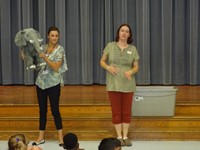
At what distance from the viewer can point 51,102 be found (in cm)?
416

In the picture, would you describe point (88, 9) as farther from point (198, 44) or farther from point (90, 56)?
point (198, 44)

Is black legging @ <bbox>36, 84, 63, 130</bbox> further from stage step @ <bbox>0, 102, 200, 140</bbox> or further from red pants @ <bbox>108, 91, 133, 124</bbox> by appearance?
red pants @ <bbox>108, 91, 133, 124</bbox>

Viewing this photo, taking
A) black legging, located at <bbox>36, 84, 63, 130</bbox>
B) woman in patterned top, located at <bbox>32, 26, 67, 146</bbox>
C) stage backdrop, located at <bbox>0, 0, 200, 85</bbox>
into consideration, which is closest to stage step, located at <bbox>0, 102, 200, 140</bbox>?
black legging, located at <bbox>36, 84, 63, 130</bbox>

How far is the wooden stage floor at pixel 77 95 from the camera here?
514 centimetres

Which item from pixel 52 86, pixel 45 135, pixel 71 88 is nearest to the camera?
pixel 52 86

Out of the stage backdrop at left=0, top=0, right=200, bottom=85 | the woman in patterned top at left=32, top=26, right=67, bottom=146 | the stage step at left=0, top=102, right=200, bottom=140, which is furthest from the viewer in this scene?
the stage backdrop at left=0, top=0, right=200, bottom=85

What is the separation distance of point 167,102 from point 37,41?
154 cm

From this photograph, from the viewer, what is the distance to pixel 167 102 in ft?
15.1

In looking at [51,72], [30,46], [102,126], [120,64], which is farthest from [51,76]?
[102,126]

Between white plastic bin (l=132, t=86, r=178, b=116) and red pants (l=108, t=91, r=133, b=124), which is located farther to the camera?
white plastic bin (l=132, t=86, r=178, b=116)

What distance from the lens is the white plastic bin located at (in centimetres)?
455

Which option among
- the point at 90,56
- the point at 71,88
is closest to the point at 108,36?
the point at 90,56

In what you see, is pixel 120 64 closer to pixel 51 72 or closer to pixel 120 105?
pixel 120 105

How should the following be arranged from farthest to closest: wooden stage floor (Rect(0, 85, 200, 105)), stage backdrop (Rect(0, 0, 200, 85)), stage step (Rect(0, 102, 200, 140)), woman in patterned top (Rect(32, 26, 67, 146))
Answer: stage backdrop (Rect(0, 0, 200, 85)), wooden stage floor (Rect(0, 85, 200, 105)), stage step (Rect(0, 102, 200, 140)), woman in patterned top (Rect(32, 26, 67, 146))
